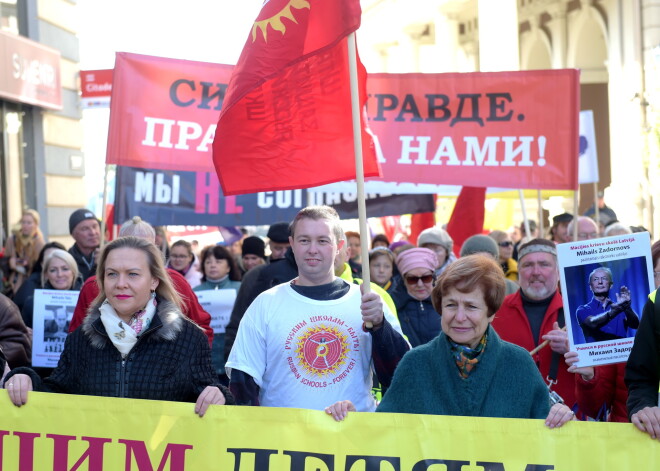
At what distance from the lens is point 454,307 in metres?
3.82

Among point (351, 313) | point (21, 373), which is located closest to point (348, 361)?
point (351, 313)

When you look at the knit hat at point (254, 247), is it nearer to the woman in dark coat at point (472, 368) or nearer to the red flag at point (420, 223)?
the red flag at point (420, 223)

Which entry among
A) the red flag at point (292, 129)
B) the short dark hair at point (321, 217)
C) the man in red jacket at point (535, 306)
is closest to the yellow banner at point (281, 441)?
the short dark hair at point (321, 217)

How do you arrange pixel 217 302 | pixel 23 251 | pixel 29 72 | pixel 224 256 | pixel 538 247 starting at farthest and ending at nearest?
pixel 29 72
pixel 23 251
pixel 224 256
pixel 217 302
pixel 538 247

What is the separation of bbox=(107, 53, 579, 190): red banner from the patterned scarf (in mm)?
4314

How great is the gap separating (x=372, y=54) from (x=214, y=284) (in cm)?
3987

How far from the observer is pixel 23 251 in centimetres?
1007

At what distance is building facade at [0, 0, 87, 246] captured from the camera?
13913 mm

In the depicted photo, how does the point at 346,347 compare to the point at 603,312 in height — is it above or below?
below

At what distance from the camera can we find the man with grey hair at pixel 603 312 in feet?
14.2

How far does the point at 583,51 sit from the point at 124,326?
29.2 meters

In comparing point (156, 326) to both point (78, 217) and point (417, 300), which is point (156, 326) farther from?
point (78, 217)

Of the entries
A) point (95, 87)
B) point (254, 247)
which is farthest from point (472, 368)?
point (95, 87)

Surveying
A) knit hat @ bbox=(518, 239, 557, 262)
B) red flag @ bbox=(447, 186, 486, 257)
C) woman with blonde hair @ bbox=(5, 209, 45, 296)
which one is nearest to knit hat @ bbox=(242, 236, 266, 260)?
woman with blonde hair @ bbox=(5, 209, 45, 296)
